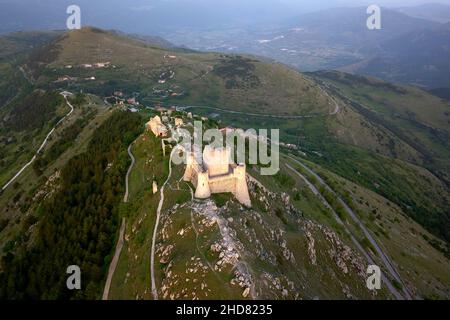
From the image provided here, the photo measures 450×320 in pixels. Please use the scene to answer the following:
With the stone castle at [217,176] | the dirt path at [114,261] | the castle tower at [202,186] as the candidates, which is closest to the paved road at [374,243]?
the stone castle at [217,176]

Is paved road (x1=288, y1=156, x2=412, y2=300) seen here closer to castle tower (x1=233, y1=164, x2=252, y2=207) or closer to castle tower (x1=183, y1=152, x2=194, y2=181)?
castle tower (x1=233, y1=164, x2=252, y2=207)

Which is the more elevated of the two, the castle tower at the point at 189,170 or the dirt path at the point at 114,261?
the castle tower at the point at 189,170

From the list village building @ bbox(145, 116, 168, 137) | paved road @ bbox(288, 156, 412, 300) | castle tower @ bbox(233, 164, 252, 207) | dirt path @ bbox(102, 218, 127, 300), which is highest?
village building @ bbox(145, 116, 168, 137)

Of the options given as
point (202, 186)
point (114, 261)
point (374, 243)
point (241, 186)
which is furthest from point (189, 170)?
point (374, 243)

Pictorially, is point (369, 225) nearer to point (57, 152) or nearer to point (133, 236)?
point (133, 236)

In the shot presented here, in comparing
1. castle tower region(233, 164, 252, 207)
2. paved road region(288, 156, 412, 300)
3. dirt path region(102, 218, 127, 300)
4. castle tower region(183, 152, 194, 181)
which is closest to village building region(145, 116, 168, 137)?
castle tower region(183, 152, 194, 181)

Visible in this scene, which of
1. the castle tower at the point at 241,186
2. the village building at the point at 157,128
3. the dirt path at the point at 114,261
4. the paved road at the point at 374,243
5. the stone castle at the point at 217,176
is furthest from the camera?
the paved road at the point at 374,243

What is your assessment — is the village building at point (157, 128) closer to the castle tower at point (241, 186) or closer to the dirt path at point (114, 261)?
the dirt path at point (114, 261)
